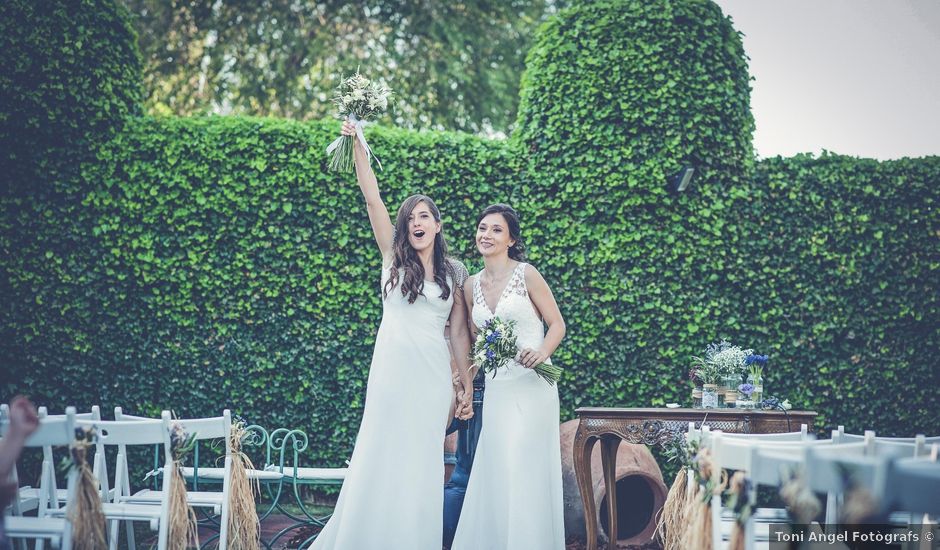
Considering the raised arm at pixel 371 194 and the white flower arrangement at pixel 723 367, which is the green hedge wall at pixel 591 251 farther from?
the raised arm at pixel 371 194

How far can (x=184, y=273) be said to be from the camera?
6.76m

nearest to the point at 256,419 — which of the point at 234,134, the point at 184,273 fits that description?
the point at 184,273

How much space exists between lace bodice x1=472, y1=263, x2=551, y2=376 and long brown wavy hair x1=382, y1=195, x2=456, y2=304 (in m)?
0.29

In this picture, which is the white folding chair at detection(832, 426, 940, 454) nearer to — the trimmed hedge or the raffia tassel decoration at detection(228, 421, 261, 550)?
the raffia tassel decoration at detection(228, 421, 261, 550)

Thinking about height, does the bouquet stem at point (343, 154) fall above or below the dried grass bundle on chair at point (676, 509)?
above

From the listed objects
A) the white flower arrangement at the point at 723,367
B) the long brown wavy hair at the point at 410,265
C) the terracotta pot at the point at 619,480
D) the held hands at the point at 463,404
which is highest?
the long brown wavy hair at the point at 410,265

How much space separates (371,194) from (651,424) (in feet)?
7.81

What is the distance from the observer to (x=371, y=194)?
190 inches

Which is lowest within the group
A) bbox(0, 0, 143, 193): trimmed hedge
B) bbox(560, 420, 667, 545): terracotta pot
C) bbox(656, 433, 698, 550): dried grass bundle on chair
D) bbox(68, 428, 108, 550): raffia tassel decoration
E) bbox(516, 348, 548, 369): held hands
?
bbox(560, 420, 667, 545): terracotta pot

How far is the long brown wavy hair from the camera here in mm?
4695

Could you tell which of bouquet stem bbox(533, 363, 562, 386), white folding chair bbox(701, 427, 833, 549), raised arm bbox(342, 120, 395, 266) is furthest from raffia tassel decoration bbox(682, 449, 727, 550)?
raised arm bbox(342, 120, 395, 266)

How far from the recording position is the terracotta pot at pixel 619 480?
19.3 feet

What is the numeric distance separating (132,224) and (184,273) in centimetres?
62

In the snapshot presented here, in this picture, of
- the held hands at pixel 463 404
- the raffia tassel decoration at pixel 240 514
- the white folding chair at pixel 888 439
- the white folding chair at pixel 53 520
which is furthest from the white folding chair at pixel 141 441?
the white folding chair at pixel 888 439
